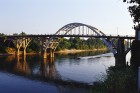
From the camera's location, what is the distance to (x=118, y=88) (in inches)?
517

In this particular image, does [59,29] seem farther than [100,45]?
No

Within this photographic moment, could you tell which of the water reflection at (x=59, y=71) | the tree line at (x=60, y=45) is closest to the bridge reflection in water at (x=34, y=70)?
the water reflection at (x=59, y=71)

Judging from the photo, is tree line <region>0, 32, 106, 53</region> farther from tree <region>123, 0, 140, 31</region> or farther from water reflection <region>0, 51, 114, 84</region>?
tree <region>123, 0, 140, 31</region>

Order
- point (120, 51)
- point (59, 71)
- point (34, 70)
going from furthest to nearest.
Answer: point (120, 51), point (34, 70), point (59, 71)

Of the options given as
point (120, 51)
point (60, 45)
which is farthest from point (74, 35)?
point (60, 45)

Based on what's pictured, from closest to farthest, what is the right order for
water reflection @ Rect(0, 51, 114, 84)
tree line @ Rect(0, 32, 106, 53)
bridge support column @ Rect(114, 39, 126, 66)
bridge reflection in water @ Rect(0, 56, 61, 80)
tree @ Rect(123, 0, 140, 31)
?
1. tree @ Rect(123, 0, 140, 31)
2. water reflection @ Rect(0, 51, 114, 84)
3. bridge reflection in water @ Rect(0, 56, 61, 80)
4. bridge support column @ Rect(114, 39, 126, 66)
5. tree line @ Rect(0, 32, 106, 53)

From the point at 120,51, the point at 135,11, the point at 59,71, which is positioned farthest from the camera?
the point at 120,51

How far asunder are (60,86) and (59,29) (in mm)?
44414

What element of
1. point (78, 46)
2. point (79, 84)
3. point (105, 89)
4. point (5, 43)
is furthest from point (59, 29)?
point (105, 89)

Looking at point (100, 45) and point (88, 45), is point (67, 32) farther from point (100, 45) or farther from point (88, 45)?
point (100, 45)

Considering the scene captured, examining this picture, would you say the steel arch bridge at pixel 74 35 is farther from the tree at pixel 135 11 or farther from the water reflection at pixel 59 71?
the tree at pixel 135 11

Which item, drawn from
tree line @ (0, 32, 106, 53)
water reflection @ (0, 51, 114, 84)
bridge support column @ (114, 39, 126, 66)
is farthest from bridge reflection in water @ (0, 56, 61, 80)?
tree line @ (0, 32, 106, 53)

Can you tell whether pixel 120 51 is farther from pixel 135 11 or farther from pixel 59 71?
pixel 135 11

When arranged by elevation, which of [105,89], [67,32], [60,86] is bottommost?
[60,86]
